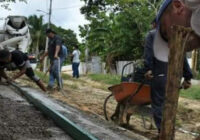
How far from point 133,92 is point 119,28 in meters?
19.9

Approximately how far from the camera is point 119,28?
2633 centimetres

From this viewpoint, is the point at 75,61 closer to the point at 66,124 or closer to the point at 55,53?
the point at 55,53

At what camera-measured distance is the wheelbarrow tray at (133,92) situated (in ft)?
21.2

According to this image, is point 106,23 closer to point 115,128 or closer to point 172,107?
point 115,128

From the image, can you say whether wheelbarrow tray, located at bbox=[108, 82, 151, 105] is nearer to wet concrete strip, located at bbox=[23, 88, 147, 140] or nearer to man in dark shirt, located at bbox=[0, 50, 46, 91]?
wet concrete strip, located at bbox=[23, 88, 147, 140]

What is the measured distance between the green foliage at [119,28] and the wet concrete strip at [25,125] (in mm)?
18128

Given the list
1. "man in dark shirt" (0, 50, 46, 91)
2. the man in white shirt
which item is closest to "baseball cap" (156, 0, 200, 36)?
"man in dark shirt" (0, 50, 46, 91)

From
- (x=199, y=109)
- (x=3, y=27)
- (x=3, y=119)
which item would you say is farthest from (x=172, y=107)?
(x=3, y=27)

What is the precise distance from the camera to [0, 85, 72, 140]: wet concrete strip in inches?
197

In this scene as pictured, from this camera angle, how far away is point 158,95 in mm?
5961

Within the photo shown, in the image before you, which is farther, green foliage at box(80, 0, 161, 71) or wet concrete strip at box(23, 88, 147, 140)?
green foliage at box(80, 0, 161, 71)

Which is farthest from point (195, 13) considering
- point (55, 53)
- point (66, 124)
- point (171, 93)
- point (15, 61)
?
point (55, 53)

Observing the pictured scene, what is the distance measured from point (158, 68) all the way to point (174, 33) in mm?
2816

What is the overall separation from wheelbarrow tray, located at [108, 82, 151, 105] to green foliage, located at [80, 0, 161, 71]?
17935 mm
